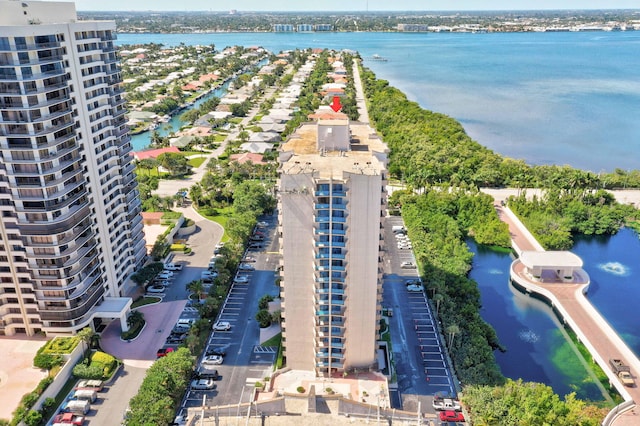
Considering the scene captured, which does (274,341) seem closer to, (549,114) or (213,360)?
(213,360)

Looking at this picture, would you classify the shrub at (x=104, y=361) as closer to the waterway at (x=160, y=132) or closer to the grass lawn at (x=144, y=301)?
the grass lawn at (x=144, y=301)

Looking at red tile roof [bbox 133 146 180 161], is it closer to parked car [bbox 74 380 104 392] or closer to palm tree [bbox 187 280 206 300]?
palm tree [bbox 187 280 206 300]

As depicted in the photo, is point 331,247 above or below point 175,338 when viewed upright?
above

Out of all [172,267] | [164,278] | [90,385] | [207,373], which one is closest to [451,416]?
[207,373]

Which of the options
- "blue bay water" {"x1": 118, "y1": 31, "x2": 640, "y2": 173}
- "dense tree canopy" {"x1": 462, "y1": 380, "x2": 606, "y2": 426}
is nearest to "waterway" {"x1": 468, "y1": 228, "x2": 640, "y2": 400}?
"dense tree canopy" {"x1": 462, "y1": 380, "x2": 606, "y2": 426}

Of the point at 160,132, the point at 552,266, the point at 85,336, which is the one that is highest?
the point at 160,132

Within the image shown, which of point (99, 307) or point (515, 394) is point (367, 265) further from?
point (99, 307)

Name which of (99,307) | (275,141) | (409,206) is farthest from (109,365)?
(275,141)
